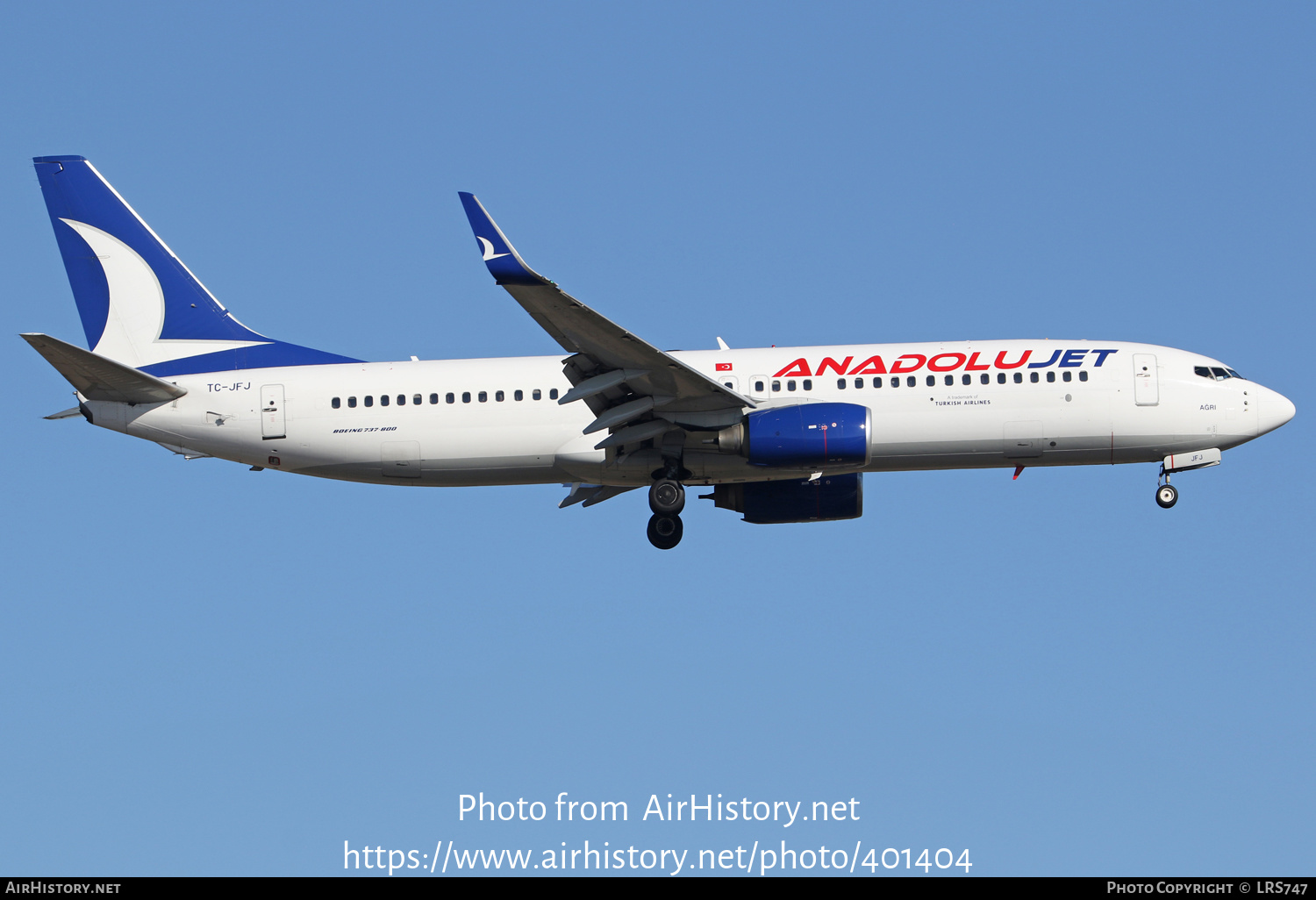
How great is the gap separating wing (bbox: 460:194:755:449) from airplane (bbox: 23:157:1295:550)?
71 mm

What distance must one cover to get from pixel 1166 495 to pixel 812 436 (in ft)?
31.0

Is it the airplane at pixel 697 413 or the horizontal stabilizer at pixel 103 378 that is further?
the airplane at pixel 697 413

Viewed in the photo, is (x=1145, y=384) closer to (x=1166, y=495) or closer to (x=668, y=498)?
(x=1166, y=495)

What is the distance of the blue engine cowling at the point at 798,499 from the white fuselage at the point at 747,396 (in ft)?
7.12

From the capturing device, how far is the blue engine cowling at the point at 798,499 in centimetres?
3744

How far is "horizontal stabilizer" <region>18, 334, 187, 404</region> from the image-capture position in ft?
110

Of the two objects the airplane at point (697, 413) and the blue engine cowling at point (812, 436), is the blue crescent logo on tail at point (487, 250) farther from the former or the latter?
the blue engine cowling at point (812, 436)

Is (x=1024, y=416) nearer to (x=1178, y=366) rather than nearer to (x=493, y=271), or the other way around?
(x=1178, y=366)

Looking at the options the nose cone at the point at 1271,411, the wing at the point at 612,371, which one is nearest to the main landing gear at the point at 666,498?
the wing at the point at 612,371

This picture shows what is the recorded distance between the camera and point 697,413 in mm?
34562

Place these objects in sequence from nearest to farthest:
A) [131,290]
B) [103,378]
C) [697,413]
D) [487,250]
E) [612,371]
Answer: [487,250] < [612,371] < [697,413] < [103,378] < [131,290]

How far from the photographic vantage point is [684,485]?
36.5m

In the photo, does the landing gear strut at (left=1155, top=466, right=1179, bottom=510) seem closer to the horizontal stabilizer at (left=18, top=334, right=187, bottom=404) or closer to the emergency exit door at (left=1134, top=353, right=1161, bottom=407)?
the emergency exit door at (left=1134, top=353, right=1161, bottom=407)

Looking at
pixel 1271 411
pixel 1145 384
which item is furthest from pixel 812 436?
pixel 1271 411
